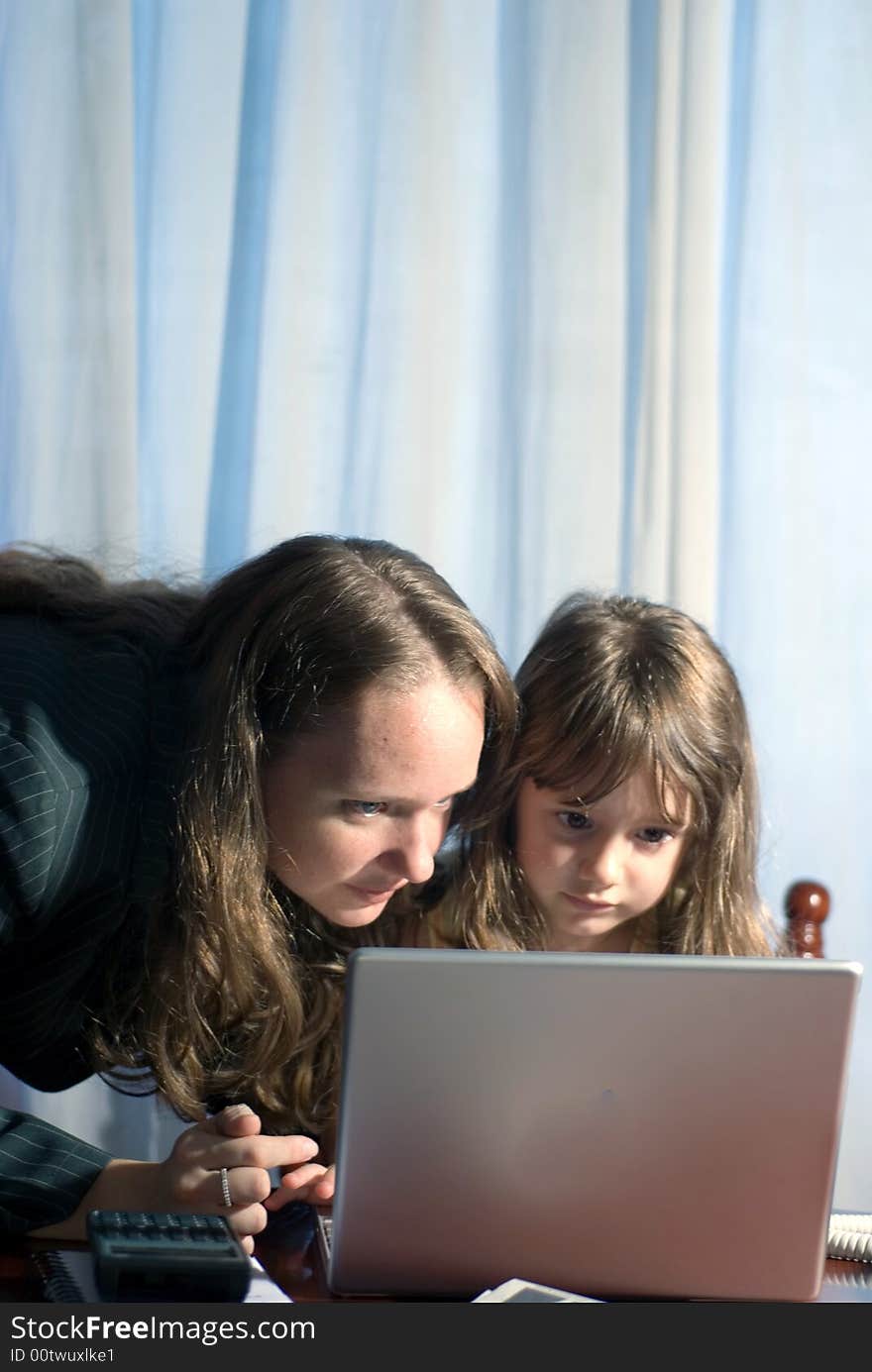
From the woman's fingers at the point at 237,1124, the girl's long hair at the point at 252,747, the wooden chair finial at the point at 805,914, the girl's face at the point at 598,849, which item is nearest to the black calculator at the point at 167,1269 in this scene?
the woman's fingers at the point at 237,1124

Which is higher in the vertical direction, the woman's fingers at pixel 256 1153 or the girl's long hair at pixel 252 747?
the girl's long hair at pixel 252 747

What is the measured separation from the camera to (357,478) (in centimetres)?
196

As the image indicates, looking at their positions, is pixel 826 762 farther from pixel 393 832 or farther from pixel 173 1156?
pixel 173 1156

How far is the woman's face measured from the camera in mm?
1202

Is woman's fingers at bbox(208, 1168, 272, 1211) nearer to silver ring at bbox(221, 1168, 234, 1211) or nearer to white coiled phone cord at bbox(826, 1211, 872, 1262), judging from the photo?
silver ring at bbox(221, 1168, 234, 1211)

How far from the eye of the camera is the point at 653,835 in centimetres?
149

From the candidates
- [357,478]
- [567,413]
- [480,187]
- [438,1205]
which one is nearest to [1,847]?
[438,1205]

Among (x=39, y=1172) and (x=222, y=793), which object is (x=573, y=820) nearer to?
(x=222, y=793)

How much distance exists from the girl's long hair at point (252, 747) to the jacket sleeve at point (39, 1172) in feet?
0.62

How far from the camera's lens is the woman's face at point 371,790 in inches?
47.3

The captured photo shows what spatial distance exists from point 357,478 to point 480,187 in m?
0.45

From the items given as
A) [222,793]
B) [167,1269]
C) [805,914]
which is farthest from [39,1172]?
[805,914]

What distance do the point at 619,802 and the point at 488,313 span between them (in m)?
0.85

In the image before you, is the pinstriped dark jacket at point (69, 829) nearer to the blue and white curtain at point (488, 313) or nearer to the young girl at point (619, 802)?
the young girl at point (619, 802)
